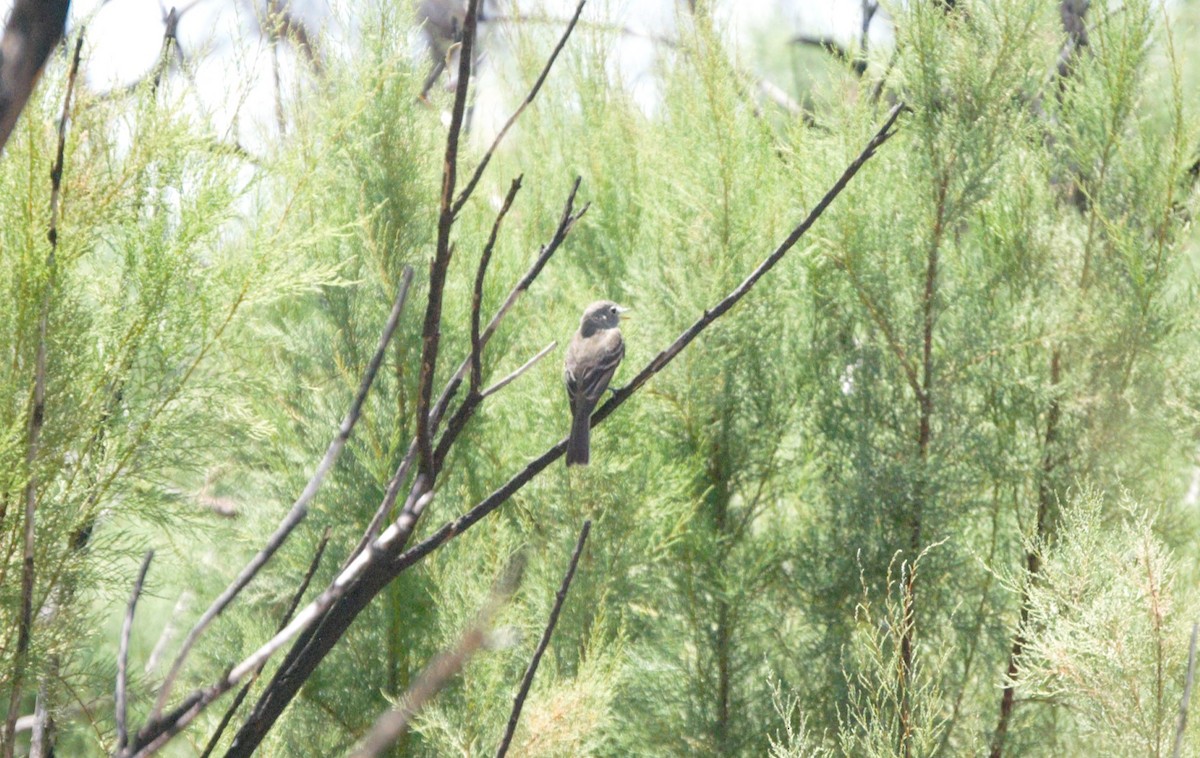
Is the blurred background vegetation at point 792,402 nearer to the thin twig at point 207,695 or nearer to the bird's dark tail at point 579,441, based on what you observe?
the bird's dark tail at point 579,441

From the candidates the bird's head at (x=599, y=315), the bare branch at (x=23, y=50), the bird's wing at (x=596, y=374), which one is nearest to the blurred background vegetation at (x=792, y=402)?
the bird's head at (x=599, y=315)

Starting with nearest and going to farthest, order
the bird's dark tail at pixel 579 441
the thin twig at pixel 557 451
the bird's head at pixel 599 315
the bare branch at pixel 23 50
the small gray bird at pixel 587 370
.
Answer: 1. the bare branch at pixel 23 50
2. the thin twig at pixel 557 451
3. the bird's dark tail at pixel 579 441
4. the small gray bird at pixel 587 370
5. the bird's head at pixel 599 315

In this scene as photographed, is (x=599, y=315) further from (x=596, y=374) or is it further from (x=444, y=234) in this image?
(x=444, y=234)

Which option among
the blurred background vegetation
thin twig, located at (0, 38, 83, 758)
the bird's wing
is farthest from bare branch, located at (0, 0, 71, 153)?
the bird's wing

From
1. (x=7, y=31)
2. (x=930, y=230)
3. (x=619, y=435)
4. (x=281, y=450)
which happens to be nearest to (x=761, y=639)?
(x=619, y=435)

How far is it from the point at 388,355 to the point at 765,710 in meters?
1.17

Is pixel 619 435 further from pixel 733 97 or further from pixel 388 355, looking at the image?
pixel 733 97

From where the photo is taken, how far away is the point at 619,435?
259cm

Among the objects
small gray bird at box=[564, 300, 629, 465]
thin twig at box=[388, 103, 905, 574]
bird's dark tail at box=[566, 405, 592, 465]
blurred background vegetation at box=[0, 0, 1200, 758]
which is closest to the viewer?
thin twig at box=[388, 103, 905, 574]

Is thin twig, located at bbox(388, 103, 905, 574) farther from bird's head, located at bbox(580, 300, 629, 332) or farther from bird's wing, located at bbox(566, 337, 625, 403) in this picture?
bird's head, located at bbox(580, 300, 629, 332)

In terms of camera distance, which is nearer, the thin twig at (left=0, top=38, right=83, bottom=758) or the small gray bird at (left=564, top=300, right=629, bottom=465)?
the thin twig at (left=0, top=38, right=83, bottom=758)

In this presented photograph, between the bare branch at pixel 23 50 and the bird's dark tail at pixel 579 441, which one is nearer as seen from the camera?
the bare branch at pixel 23 50

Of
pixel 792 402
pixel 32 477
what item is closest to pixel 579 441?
pixel 792 402

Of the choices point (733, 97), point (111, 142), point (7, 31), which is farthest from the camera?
point (733, 97)
